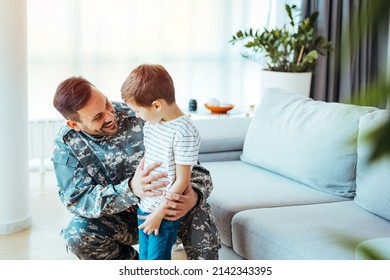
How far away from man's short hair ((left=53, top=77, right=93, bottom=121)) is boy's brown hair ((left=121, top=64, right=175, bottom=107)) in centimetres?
22

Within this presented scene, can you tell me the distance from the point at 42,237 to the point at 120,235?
1.14 meters

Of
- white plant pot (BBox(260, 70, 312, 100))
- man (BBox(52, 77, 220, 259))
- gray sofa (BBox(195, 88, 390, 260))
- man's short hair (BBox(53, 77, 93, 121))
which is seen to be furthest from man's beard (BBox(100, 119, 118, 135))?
white plant pot (BBox(260, 70, 312, 100))

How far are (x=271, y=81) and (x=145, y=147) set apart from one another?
2.36 meters

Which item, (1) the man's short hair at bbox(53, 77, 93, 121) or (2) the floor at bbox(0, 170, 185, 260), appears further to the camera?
(2) the floor at bbox(0, 170, 185, 260)

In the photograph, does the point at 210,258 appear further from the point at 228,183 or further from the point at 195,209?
the point at 228,183

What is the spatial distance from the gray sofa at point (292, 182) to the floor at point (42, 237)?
541mm

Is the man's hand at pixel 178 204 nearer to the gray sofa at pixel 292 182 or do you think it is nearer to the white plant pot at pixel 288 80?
the gray sofa at pixel 292 182

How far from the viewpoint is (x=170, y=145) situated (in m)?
2.06

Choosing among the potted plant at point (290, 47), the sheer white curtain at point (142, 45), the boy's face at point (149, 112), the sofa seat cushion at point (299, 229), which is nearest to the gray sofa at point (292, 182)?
the sofa seat cushion at point (299, 229)

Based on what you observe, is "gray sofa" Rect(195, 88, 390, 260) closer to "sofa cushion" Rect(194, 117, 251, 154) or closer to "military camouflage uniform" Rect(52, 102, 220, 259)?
"sofa cushion" Rect(194, 117, 251, 154)

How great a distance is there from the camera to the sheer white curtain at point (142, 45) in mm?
4395

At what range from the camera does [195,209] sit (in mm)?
2250

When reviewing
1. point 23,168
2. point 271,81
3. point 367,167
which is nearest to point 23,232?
point 23,168

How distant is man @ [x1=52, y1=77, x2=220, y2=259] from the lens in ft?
7.23
